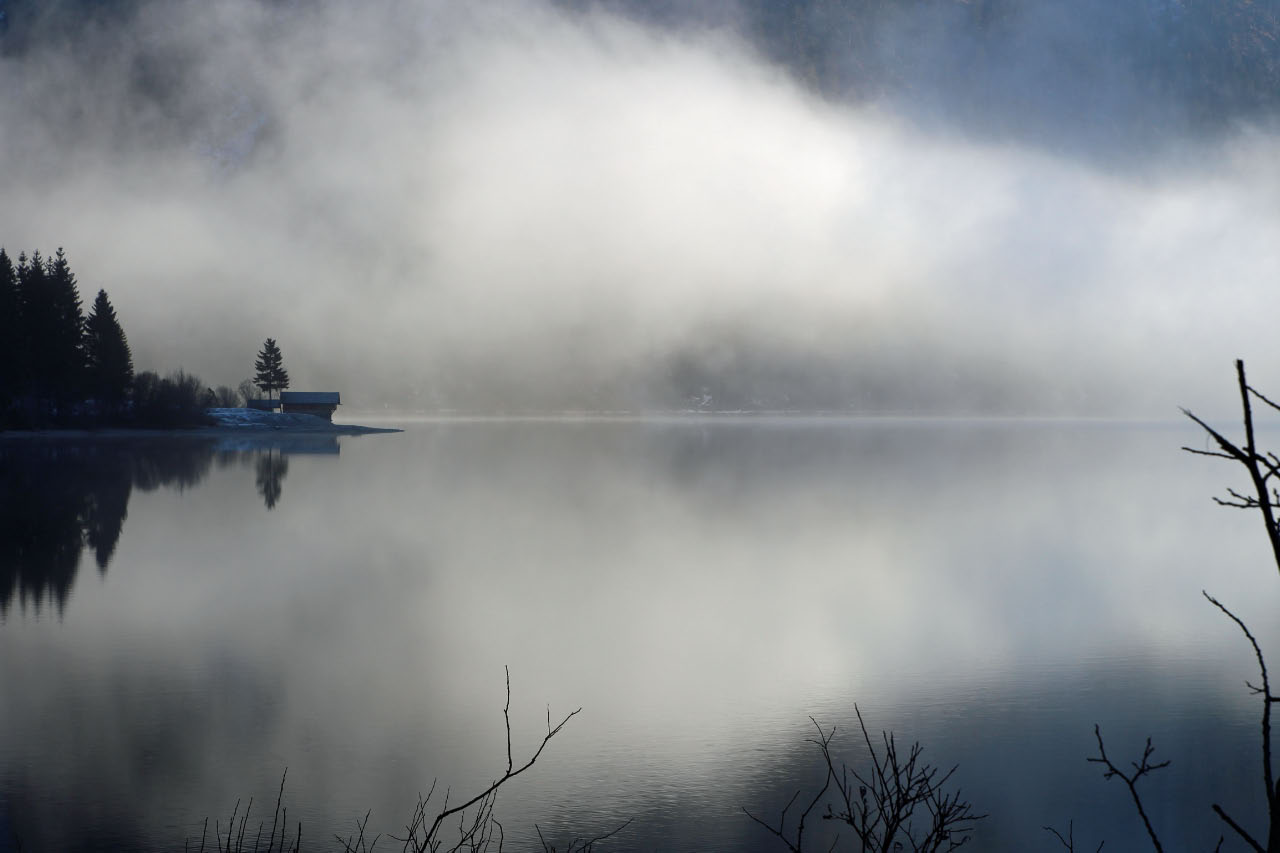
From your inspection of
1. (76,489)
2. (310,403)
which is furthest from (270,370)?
(76,489)

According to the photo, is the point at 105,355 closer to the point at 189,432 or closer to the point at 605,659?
the point at 189,432

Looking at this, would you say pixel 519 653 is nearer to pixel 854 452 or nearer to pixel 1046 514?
pixel 1046 514

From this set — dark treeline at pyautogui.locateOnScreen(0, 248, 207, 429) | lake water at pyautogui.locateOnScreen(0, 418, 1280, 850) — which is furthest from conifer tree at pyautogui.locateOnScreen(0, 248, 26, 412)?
lake water at pyautogui.locateOnScreen(0, 418, 1280, 850)

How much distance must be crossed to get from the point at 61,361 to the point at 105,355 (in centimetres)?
627

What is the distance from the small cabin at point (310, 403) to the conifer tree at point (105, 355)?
1400 inches

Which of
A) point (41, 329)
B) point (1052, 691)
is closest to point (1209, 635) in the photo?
point (1052, 691)

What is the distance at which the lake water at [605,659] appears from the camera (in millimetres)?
12008

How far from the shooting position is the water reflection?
2512 centimetres

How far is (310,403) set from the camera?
132 m

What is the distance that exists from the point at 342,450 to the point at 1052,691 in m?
78.5

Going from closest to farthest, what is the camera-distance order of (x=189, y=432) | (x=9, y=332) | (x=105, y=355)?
(x=9, y=332) → (x=105, y=355) → (x=189, y=432)

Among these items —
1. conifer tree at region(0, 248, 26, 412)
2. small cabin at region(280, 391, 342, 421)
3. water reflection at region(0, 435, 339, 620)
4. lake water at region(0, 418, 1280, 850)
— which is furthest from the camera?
small cabin at region(280, 391, 342, 421)

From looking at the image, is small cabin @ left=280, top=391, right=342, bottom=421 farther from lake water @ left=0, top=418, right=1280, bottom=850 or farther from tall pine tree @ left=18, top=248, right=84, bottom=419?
lake water @ left=0, top=418, right=1280, bottom=850

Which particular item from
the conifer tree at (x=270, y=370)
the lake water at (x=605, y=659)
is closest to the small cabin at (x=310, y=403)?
the conifer tree at (x=270, y=370)
